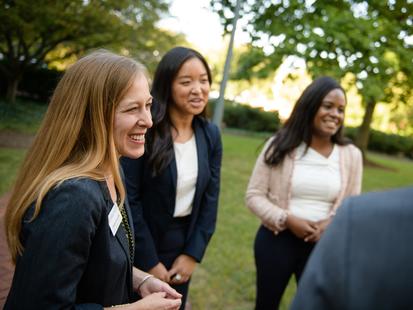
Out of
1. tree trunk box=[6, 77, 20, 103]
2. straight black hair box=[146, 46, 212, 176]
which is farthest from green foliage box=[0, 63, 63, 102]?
straight black hair box=[146, 46, 212, 176]

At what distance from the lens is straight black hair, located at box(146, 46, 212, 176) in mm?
2318

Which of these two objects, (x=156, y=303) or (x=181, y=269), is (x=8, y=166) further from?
(x=156, y=303)

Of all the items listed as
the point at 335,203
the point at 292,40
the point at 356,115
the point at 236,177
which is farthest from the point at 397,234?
the point at 356,115

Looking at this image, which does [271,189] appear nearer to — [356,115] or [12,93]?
[12,93]

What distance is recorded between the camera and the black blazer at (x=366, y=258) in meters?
0.56

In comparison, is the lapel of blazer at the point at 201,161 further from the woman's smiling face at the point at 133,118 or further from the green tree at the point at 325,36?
the green tree at the point at 325,36

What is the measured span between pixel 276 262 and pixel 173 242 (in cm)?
Answer: 81

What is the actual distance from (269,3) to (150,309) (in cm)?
605

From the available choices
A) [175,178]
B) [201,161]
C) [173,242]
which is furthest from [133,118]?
[173,242]

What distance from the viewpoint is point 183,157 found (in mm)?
2449

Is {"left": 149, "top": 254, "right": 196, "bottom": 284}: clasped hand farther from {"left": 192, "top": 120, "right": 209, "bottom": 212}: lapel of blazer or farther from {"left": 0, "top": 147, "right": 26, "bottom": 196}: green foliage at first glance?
{"left": 0, "top": 147, "right": 26, "bottom": 196}: green foliage

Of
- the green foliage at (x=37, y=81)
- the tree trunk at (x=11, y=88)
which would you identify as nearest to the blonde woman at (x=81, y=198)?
the tree trunk at (x=11, y=88)

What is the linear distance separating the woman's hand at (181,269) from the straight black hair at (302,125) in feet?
3.10

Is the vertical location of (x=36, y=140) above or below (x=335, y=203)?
above
